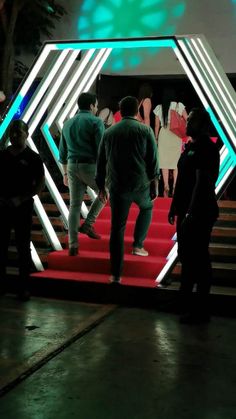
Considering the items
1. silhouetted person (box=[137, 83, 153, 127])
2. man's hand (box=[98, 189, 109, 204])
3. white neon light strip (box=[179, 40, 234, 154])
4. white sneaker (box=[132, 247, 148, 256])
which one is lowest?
white sneaker (box=[132, 247, 148, 256])

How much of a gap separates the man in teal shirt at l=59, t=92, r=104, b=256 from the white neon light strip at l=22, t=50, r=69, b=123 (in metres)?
0.49

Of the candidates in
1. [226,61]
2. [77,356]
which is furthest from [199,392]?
[226,61]

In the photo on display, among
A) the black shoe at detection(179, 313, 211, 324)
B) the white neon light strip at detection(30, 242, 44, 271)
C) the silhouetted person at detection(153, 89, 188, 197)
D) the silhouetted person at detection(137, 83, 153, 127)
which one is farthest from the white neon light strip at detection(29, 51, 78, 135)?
the black shoe at detection(179, 313, 211, 324)

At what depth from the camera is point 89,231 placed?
6660mm

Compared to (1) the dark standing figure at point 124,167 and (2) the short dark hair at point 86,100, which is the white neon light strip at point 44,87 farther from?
(1) the dark standing figure at point 124,167

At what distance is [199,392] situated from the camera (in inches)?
141

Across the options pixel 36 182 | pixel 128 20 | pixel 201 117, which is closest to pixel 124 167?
pixel 36 182

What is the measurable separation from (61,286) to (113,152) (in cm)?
152

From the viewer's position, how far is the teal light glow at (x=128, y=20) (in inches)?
385

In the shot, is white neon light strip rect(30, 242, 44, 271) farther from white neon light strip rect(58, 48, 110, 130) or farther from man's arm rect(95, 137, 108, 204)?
white neon light strip rect(58, 48, 110, 130)

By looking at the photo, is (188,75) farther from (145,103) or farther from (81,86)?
(145,103)

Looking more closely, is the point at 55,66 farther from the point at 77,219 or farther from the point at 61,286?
the point at 61,286

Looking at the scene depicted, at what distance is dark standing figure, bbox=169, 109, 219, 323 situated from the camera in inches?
195

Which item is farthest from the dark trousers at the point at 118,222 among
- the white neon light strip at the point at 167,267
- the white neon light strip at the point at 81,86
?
the white neon light strip at the point at 81,86
